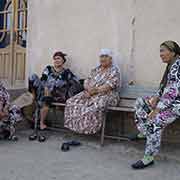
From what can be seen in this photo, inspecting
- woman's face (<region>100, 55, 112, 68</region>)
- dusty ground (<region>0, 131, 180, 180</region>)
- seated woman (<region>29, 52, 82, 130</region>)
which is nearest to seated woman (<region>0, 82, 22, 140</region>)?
dusty ground (<region>0, 131, 180, 180</region>)

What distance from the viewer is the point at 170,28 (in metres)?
4.80

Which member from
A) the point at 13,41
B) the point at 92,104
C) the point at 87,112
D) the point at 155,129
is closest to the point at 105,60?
the point at 92,104

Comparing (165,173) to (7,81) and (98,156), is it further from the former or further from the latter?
(7,81)

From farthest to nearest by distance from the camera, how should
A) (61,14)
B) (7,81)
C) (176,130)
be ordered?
1. (7,81)
2. (61,14)
3. (176,130)

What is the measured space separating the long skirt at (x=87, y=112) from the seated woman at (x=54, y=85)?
42cm

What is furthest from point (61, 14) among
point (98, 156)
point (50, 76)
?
point (98, 156)

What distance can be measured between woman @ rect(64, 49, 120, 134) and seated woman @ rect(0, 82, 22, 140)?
0.76m

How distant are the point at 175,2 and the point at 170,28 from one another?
0.35m

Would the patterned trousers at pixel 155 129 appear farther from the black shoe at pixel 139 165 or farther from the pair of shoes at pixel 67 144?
the pair of shoes at pixel 67 144

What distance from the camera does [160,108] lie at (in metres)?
3.90

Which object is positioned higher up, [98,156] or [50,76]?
[50,76]

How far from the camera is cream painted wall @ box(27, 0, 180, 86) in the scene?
195 inches

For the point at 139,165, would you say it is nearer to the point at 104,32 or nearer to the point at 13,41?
the point at 104,32

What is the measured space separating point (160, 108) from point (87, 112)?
3.74 feet
